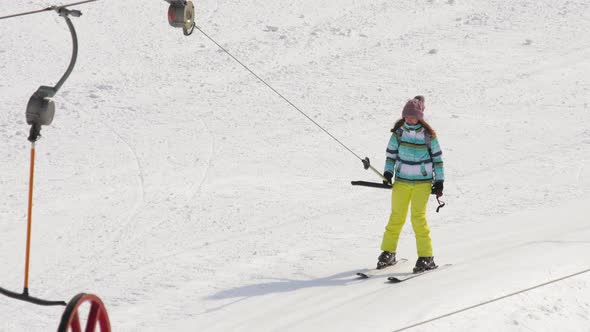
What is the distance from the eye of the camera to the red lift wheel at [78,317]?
4.99 m

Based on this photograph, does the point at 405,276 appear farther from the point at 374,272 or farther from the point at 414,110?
the point at 414,110

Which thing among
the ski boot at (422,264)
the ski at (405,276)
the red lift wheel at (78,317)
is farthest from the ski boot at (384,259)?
the red lift wheel at (78,317)

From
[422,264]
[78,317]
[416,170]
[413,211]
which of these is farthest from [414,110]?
[78,317]

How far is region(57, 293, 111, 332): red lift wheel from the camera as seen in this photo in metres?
4.99

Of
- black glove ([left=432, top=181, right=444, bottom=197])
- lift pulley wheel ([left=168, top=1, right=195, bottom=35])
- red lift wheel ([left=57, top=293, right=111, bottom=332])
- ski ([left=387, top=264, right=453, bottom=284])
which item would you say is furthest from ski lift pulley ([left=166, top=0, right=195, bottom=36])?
red lift wheel ([left=57, top=293, right=111, bottom=332])

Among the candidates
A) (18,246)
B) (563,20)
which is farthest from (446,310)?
(563,20)

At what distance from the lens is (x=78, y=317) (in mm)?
5336

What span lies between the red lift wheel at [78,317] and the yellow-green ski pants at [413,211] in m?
4.68

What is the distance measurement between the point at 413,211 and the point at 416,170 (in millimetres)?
428

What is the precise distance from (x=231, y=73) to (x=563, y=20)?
23.9 feet

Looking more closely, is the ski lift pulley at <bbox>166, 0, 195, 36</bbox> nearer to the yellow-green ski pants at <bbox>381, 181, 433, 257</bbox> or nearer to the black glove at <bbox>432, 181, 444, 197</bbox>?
the yellow-green ski pants at <bbox>381, 181, 433, 257</bbox>

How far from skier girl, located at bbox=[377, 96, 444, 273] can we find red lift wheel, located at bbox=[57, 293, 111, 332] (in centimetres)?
464

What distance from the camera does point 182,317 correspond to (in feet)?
30.0

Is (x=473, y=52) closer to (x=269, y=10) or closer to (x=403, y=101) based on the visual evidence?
(x=403, y=101)
